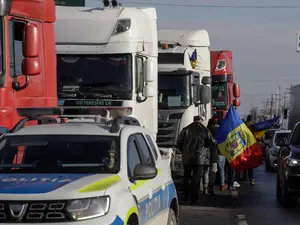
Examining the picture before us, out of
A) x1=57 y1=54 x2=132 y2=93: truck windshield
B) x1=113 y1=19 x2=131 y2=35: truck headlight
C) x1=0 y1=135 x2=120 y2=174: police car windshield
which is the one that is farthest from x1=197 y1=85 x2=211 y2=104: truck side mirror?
x1=0 y1=135 x2=120 y2=174: police car windshield

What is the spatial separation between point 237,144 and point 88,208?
10881 millimetres

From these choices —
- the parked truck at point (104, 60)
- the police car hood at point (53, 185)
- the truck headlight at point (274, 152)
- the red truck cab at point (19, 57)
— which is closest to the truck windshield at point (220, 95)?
the truck headlight at point (274, 152)

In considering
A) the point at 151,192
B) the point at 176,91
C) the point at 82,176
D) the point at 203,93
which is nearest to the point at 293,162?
the point at 176,91

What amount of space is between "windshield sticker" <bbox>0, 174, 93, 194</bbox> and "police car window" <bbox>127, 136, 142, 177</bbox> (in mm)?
573

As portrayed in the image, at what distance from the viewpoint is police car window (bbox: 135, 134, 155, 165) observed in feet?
26.2

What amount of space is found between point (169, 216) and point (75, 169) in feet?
6.39

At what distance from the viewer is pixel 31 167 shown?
7.25 metres

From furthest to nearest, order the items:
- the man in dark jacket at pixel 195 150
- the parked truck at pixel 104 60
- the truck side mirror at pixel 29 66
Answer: the man in dark jacket at pixel 195 150 → the parked truck at pixel 104 60 → the truck side mirror at pixel 29 66

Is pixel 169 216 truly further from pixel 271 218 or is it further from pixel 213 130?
pixel 213 130

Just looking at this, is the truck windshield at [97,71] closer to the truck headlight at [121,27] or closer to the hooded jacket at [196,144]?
the truck headlight at [121,27]

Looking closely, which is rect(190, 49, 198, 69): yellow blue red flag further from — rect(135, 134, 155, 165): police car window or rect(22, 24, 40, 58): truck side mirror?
rect(135, 134, 155, 165): police car window

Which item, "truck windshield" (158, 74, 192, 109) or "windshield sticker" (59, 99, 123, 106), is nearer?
"windshield sticker" (59, 99, 123, 106)

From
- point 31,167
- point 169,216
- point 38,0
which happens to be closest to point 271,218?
point 169,216

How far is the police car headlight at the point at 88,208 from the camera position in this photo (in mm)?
6223
